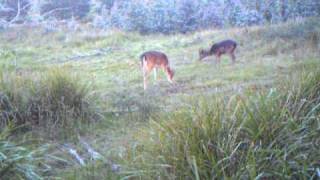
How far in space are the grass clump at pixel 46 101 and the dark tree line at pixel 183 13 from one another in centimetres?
1468

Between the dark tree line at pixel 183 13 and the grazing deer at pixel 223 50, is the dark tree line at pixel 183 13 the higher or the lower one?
the higher one

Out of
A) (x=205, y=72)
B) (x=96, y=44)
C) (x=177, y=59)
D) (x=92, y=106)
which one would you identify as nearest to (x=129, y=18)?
(x=96, y=44)

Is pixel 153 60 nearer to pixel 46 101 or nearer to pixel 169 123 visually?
pixel 46 101

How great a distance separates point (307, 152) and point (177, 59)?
9887 mm

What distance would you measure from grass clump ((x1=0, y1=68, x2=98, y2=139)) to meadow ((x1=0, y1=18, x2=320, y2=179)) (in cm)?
1

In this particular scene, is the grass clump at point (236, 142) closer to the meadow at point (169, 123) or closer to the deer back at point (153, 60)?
the meadow at point (169, 123)

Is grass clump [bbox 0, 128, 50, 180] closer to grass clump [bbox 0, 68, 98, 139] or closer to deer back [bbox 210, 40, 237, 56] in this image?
grass clump [bbox 0, 68, 98, 139]

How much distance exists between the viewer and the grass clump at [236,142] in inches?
152

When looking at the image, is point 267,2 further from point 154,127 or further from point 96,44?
point 154,127

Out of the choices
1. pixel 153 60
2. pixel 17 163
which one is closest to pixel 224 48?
pixel 153 60

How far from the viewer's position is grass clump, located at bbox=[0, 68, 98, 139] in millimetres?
6215

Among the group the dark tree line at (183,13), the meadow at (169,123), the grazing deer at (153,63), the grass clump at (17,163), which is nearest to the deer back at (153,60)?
the grazing deer at (153,63)

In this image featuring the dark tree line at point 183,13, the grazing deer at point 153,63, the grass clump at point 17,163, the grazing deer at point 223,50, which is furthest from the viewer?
the dark tree line at point 183,13

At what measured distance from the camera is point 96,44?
57.6 ft
